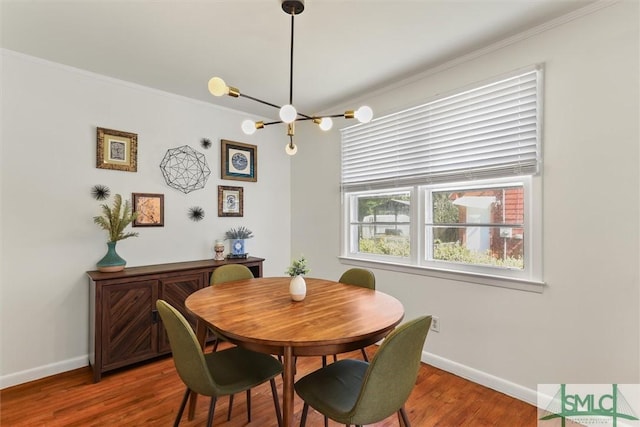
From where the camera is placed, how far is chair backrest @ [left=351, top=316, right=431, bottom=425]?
1.21m

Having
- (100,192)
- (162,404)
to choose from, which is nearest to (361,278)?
(162,404)

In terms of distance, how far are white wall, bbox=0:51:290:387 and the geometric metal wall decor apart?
0.07 m

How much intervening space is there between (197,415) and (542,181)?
9.12 feet

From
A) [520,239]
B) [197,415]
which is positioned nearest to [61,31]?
[197,415]

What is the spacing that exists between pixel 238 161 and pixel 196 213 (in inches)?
31.8

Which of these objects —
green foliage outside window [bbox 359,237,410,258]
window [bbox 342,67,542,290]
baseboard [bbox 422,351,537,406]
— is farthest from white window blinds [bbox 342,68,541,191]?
baseboard [bbox 422,351,537,406]

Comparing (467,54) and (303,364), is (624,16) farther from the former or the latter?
(303,364)

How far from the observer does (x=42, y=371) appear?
2.53 m

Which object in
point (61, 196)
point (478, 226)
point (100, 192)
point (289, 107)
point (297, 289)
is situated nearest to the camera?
point (289, 107)

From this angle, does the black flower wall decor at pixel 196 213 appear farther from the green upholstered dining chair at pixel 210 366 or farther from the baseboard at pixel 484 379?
the baseboard at pixel 484 379

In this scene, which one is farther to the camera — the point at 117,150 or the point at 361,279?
the point at 117,150

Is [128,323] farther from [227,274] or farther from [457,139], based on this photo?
[457,139]

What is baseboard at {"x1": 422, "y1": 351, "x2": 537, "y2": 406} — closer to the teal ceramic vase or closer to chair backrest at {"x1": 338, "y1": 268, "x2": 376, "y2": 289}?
chair backrest at {"x1": 338, "y1": 268, "x2": 376, "y2": 289}

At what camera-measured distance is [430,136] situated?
275 cm
